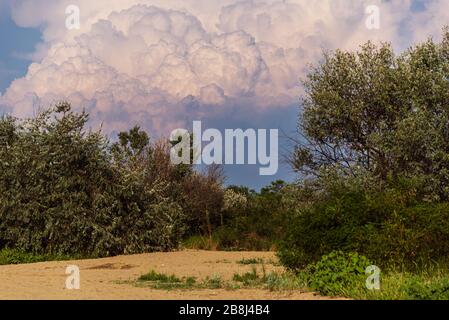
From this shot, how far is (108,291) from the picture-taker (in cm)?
1328

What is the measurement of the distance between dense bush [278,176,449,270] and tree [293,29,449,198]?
6609 mm

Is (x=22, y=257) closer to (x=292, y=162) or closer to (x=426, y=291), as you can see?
(x=292, y=162)

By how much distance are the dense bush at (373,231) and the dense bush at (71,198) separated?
37.0 feet

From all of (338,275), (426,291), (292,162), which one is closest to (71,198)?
(292,162)

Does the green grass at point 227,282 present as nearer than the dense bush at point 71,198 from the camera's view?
Yes

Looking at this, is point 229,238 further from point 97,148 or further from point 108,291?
point 108,291

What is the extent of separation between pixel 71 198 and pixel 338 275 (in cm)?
1511

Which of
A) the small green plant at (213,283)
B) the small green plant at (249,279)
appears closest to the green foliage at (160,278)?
the small green plant at (213,283)

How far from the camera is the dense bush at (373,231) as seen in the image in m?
14.8

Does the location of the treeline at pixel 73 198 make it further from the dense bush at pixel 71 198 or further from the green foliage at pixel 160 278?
the green foliage at pixel 160 278

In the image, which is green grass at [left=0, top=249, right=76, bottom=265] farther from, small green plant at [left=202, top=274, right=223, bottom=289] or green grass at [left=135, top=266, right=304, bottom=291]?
small green plant at [left=202, top=274, right=223, bottom=289]

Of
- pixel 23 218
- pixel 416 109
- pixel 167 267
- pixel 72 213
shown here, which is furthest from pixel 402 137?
pixel 23 218

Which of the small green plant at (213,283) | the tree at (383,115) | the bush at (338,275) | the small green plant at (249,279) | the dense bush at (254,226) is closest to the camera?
the bush at (338,275)

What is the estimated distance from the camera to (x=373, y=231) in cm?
1495
